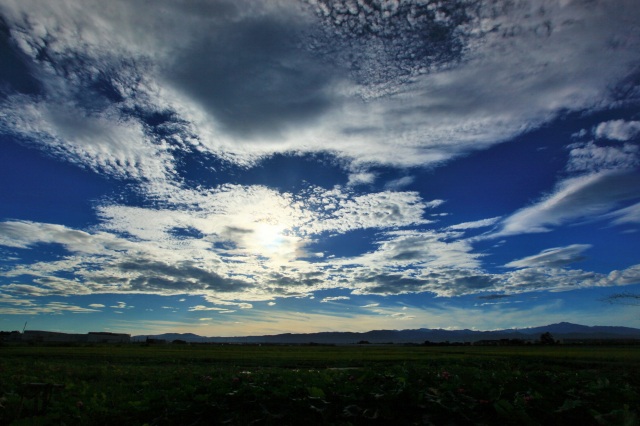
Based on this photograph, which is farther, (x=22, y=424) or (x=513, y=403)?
(x=22, y=424)

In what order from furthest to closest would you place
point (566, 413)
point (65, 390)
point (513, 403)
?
point (65, 390)
point (513, 403)
point (566, 413)

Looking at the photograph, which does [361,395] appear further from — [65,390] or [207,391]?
[65,390]

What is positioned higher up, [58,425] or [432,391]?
[432,391]

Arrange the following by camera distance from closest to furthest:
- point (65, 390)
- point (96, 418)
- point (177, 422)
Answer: point (177, 422), point (96, 418), point (65, 390)

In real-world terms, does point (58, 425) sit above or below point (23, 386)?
below

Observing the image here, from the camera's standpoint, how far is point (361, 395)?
286 inches

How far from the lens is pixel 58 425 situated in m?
8.45

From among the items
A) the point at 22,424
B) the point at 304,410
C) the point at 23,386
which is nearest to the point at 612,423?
the point at 304,410

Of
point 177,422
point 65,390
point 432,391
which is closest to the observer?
point 432,391

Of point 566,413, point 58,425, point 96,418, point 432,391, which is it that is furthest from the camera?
point 96,418

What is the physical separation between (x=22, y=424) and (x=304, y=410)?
19.7 feet

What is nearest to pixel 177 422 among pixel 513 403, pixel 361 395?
pixel 361 395

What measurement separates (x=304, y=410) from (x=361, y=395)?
1160 mm

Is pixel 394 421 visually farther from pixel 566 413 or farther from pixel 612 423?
pixel 612 423
